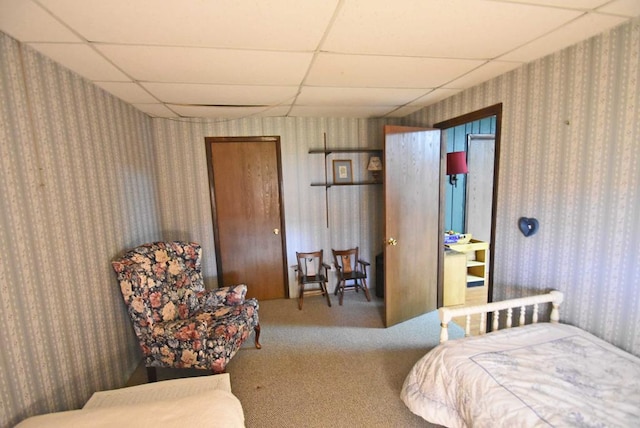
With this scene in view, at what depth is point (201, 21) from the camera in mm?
1308

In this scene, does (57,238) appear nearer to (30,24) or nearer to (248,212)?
(30,24)

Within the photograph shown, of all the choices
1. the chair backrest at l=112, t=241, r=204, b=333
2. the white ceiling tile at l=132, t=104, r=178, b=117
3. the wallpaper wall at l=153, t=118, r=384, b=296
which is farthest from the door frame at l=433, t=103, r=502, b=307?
the white ceiling tile at l=132, t=104, r=178, b=117

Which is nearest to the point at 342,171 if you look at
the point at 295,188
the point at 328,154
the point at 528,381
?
the point at 328,154

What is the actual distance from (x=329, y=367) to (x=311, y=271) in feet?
4.80

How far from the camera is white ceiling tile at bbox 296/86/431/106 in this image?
Answer: 95.6 inches

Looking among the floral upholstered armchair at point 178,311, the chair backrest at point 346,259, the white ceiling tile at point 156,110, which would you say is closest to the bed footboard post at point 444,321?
the floral upholstered armchair at point 178,311

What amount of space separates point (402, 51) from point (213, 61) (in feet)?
3.78

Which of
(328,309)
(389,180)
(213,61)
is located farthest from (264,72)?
(328,309)

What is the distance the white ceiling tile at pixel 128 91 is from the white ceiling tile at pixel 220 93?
0.25ft

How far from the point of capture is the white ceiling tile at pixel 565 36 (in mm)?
1435

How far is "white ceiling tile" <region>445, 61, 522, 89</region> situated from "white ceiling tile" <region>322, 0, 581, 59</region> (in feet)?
0.82

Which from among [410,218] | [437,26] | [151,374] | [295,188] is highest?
[437,26]

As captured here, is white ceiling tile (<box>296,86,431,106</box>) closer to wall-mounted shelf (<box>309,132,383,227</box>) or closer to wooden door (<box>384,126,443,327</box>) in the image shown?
wooden door (<box>384,126,443,327</box>)

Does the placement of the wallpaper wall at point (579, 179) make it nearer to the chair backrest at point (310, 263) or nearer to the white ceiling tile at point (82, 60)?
the chair backrest at point (310, 263)
